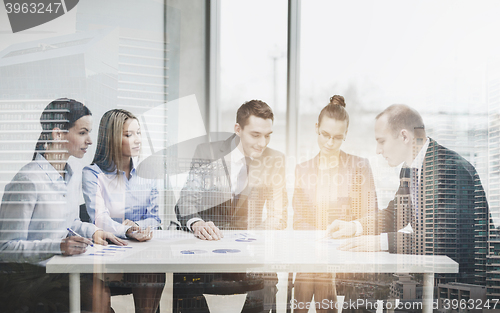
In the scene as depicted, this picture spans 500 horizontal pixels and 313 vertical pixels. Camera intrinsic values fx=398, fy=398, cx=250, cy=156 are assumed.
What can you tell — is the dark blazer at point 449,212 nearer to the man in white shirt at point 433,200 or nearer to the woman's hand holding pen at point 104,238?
the man in white shirt at point 433,200

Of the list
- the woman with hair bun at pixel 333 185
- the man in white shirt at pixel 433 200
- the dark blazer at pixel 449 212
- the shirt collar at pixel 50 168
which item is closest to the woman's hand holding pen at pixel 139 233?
the shirt collar at pixel 50 168

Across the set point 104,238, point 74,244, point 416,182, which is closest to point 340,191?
point 416,182

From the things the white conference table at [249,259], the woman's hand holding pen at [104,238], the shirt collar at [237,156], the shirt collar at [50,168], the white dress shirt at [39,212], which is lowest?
the white conference table at [249,259]

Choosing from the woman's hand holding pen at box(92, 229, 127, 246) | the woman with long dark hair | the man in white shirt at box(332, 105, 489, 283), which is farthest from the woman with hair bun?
the woman with long dark hair

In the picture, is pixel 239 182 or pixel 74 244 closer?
pixel 74 244

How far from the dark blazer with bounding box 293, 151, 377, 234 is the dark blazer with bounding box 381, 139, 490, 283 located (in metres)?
0.17

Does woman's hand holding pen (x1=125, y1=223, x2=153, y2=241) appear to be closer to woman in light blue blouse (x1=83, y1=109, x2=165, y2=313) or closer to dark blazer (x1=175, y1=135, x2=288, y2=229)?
woman in light blue blouse (x1=83, y1=109, x2=165, y2=313)

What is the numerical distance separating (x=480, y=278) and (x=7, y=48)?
319 cm

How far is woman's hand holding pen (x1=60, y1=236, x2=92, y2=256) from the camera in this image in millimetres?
2148

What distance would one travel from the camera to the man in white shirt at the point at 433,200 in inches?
93.5

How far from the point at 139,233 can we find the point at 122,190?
280 mm

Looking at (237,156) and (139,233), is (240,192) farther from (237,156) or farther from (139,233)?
(139,233)

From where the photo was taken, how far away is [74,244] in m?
2.19

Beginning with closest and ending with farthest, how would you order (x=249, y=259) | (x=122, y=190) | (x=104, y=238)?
(x=249, y=259) < (x=104, y=238) < (x=122, y=190)
